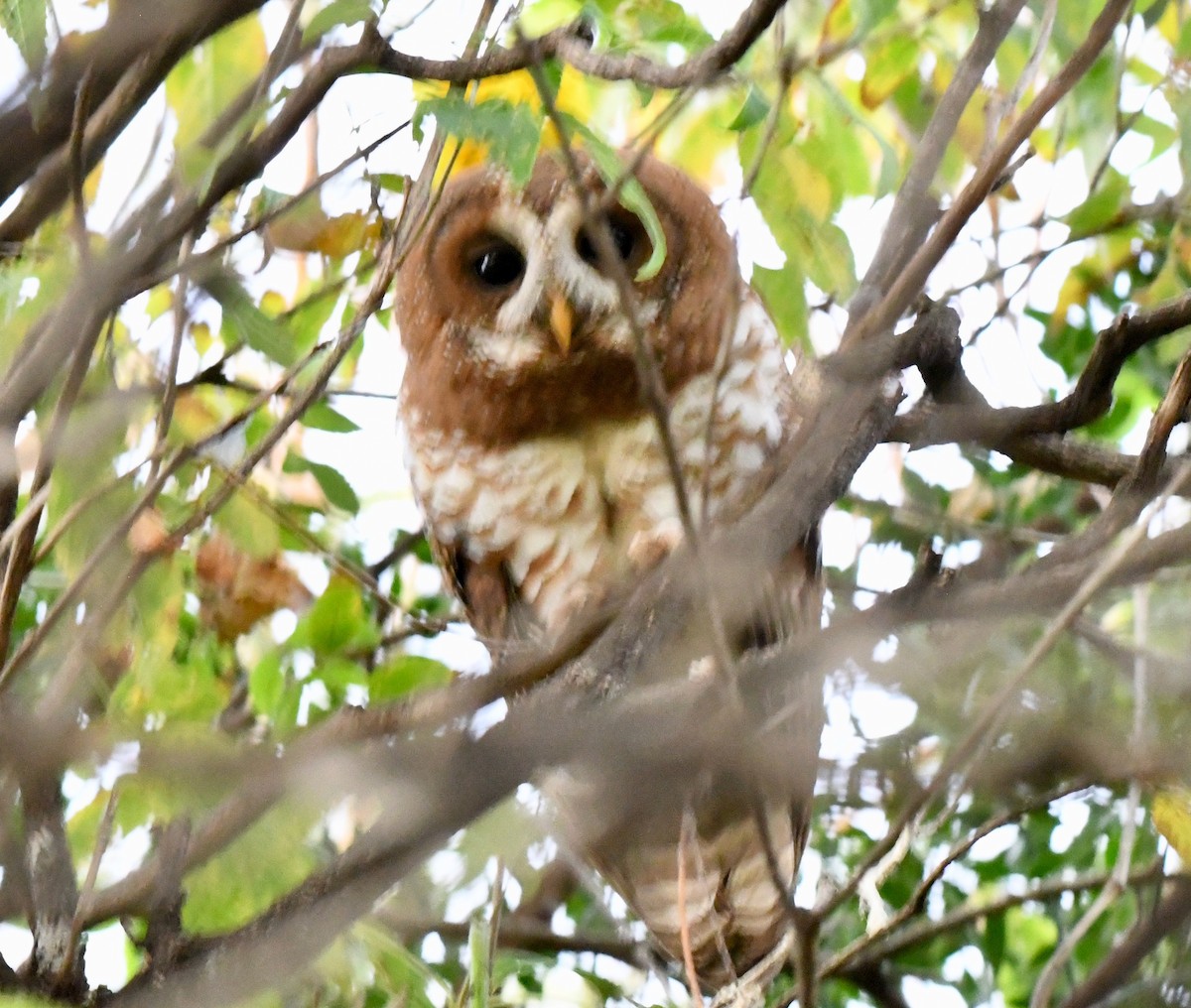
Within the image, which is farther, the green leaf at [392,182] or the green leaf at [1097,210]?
the green leaf at [1097,210]

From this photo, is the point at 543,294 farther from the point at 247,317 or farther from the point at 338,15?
the point at 338,15

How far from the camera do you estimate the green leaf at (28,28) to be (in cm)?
127

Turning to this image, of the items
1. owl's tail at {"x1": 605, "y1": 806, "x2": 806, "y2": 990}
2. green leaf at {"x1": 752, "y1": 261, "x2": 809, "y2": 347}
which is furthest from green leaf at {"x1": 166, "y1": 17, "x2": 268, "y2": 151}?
owl's tail at {"x1": 605, "y1": 806, "x2": 806, "y2": 990}

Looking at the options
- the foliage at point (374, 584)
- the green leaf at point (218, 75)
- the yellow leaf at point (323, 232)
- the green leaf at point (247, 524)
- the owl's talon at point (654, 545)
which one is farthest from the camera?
the owl's talon at point (654, 545)

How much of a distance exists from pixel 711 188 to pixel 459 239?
2.89 feet

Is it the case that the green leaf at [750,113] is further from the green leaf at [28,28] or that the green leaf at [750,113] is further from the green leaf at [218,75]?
the green leaf at [28,28]

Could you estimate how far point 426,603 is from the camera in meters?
3.44

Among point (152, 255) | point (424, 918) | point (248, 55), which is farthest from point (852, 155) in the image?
point (424, 918)

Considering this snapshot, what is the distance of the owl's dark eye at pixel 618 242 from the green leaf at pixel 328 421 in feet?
1.87

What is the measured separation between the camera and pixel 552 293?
2.51m

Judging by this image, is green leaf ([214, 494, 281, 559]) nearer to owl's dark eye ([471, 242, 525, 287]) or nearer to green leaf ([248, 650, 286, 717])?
green leaf ([248, 650, 286, 717])

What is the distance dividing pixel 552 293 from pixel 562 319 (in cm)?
7

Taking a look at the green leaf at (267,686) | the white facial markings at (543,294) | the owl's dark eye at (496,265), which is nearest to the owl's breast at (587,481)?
the white facial markings at (543,294)

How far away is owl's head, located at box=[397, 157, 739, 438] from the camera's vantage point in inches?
97.7
